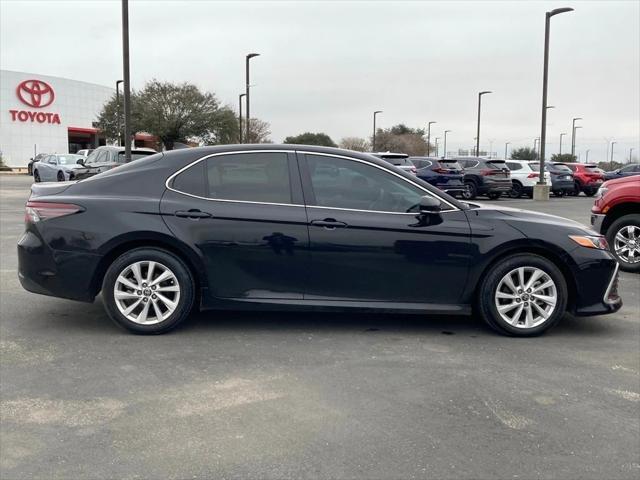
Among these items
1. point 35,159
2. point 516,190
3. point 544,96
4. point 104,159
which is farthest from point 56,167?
point 544,96

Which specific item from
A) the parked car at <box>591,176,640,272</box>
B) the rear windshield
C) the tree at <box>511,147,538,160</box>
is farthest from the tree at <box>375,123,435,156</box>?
the parked car at <box>591,176,640,272</box>

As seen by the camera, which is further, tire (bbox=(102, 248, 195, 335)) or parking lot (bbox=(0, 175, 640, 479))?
tire (bbox=(102, 248, 195, 335))

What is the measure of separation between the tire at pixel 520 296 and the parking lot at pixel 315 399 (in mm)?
136

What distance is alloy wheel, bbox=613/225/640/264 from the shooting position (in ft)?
27.7

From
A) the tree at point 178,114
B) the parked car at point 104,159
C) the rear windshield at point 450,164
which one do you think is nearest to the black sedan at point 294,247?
the parked car at point 104,159

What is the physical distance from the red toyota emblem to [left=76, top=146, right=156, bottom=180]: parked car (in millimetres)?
47384

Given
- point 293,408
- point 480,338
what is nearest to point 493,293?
point 480,338

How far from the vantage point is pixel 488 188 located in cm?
2400

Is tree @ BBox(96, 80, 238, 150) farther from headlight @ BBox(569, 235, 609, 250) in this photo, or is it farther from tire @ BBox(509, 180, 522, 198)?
headlight @ BBox(569, 235, 609, 250)

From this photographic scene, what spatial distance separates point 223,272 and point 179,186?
0.83 m

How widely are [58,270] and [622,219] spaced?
281 inches

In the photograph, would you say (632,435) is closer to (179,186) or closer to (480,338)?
(480,338)

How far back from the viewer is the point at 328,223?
511cm

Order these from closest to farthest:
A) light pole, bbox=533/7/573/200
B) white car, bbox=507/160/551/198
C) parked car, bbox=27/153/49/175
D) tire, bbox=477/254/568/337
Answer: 1. tire, bbox=477/254/568/337
2. light pole, bbox=533/7/573/200
3. white car, bbox=507/160/551/198
4. parked car, bbox=27/153/49/175
